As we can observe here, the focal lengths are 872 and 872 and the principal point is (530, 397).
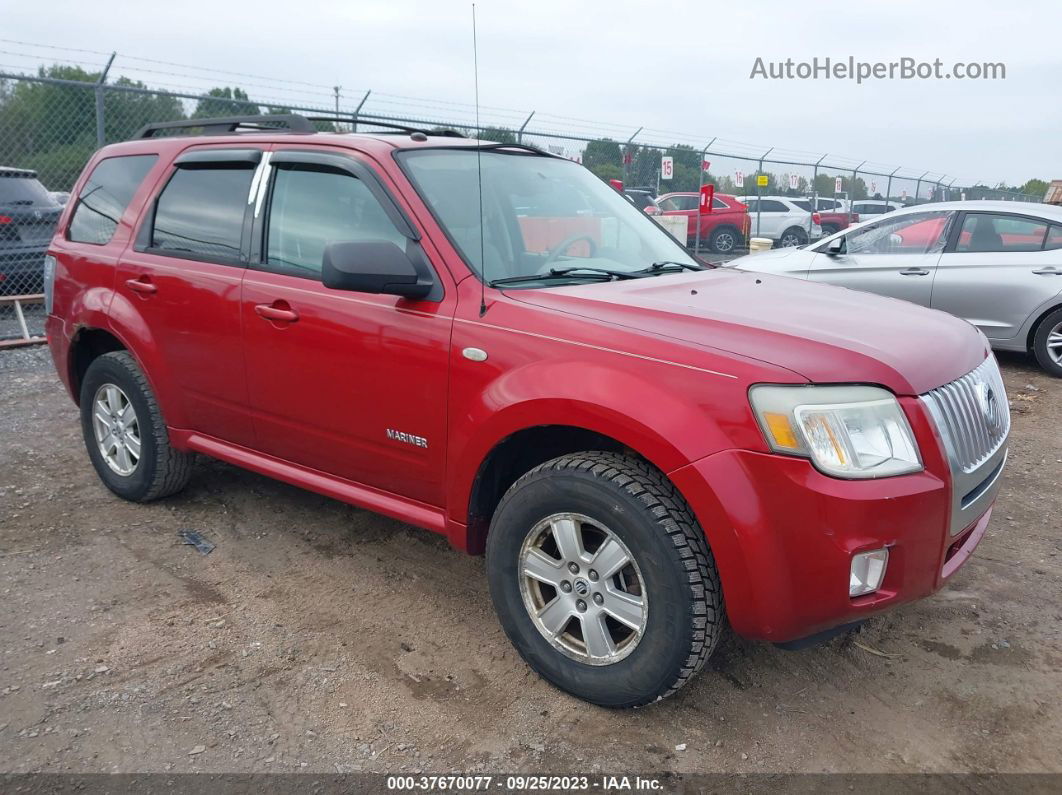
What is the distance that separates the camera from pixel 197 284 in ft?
12.6

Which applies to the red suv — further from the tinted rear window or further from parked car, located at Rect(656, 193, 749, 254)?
parked car, located at Rect(656, 193, 749, 254)

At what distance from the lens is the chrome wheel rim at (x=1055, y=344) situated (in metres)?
7.60

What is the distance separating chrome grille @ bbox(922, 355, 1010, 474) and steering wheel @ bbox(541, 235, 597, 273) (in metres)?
1.46

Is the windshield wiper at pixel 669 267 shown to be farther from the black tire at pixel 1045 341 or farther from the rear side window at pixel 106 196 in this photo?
the black tire at pixel 1045 341

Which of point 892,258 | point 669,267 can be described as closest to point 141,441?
point 669,267

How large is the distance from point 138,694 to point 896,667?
261cm

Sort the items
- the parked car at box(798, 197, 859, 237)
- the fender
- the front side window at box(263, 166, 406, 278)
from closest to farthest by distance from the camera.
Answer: the fender
the front side window at box(263, 166, 406, 278)
the parked car at box(798, 197, 859, 237)

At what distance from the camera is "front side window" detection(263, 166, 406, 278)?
11.1 ft

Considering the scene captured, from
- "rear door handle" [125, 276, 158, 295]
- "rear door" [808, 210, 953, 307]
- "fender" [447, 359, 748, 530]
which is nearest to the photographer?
"fender" [447, 359, 748, 530]

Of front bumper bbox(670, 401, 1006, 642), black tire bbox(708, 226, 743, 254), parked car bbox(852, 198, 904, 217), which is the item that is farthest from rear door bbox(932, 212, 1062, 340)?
parked car bbox(852, 198, 904, 217)

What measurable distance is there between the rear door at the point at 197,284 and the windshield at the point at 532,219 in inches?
38.0

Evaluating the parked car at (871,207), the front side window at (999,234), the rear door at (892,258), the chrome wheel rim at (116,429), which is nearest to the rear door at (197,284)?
the chrome wheel rim at (116,429)

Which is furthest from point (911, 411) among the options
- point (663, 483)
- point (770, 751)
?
point (770, 751)

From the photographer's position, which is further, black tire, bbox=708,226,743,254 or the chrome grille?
black tire, bbox=708,226,743,254
